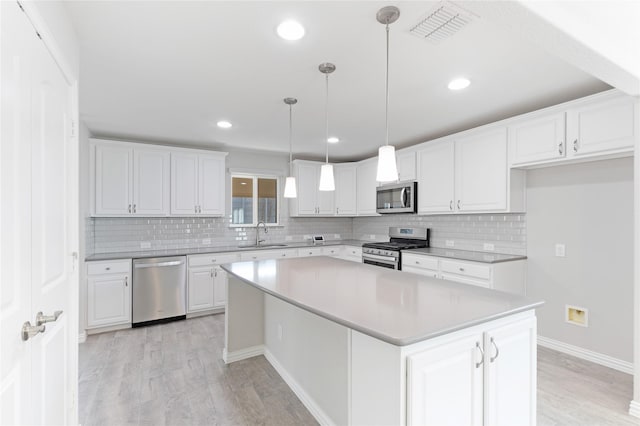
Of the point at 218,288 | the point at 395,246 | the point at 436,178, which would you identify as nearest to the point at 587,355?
the point at 395,246

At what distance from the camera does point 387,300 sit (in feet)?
5.64

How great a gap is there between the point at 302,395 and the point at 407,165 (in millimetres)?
3316

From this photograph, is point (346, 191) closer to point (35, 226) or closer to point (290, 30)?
point (290, 30)

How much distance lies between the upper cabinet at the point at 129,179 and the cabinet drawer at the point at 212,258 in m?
0.78

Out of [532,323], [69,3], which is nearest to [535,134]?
[532,323]

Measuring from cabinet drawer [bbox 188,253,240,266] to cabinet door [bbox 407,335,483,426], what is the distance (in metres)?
3.63

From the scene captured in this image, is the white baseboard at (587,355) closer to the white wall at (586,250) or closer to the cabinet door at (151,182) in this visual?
the white wall at (586,250)

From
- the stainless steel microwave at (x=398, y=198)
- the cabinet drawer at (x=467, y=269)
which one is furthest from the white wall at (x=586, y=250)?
the stainless steel microwave at (x=398, y=198)

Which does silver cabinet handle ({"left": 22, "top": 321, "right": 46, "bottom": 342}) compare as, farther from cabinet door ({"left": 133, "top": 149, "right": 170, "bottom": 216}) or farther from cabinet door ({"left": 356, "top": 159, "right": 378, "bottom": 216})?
cabinet door ({"left": 356, "top": 159, "right": 378, "bottom": 216})

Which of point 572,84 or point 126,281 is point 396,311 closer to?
point 572,84

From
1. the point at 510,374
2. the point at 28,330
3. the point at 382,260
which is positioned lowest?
the point at 510,374

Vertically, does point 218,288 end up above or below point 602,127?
below

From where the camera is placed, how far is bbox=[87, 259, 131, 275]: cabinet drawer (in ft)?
12.0

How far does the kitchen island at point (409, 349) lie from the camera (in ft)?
4.23
